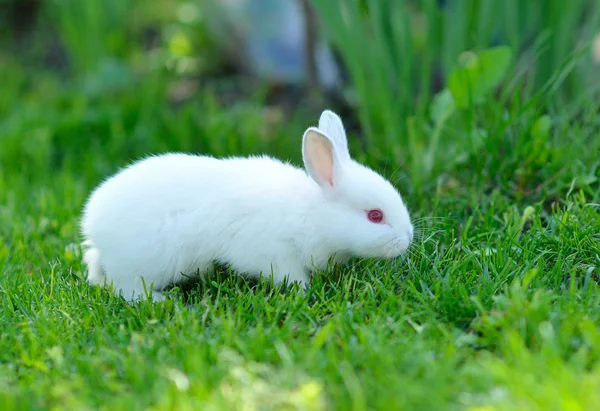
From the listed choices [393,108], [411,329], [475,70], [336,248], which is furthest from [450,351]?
[393,108]

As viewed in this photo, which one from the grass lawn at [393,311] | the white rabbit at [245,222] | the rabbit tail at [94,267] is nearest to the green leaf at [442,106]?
the grass lawn at [393,311]

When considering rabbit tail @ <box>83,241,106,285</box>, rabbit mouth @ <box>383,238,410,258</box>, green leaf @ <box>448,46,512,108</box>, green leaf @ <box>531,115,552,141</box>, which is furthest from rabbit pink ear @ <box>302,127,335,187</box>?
green leaf @ <box>531,115,552,141</box>

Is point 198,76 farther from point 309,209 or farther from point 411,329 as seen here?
point 411,329

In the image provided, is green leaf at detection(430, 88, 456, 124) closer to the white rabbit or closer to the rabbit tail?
the white rabbit

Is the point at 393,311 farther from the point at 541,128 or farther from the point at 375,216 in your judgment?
the point at 541,128

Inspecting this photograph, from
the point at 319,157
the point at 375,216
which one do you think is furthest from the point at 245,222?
the point at 375,216

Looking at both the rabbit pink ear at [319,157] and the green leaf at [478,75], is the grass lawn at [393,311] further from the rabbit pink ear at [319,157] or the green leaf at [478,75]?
the rabbit pink ear at [319,157]
